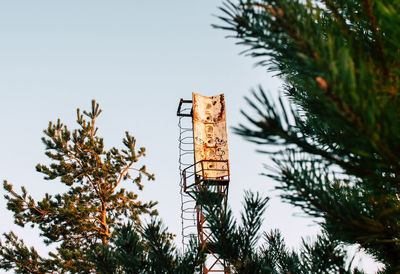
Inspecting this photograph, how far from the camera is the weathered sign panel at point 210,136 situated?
14281 mm

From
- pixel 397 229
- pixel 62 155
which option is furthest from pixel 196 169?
pixel 397 229

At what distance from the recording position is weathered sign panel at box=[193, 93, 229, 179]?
14.3 meters

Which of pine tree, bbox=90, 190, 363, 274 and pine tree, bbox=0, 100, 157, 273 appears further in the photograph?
pine tree, bbox=0, 100, 157, 273

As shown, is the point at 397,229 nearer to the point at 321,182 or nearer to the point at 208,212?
the point at 321,182

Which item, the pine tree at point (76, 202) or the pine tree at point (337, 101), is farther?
the pine tree at point (76, 202)

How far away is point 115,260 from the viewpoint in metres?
2.04

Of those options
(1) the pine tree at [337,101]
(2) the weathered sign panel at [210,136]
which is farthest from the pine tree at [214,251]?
(2) the weathered sign panel at [210,136]

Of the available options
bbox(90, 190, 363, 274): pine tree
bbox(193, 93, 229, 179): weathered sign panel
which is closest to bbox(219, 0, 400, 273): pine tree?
bbox(90, 190, 363, 274): pine tree

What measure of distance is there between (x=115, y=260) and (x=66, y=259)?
55.2 feet

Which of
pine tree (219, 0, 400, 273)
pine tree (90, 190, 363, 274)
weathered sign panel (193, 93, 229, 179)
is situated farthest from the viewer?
weathered sign panel (193, 93, 229, 179)

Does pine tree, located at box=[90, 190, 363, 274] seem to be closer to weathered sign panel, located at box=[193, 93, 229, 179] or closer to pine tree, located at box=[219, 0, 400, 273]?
pine tree, located at box=[219, 0, 400, 273]

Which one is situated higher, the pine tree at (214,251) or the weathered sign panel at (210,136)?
the weathered sign panel at (210,136)

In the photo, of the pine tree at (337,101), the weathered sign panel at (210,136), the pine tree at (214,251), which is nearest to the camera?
the pine tree at (337,101)

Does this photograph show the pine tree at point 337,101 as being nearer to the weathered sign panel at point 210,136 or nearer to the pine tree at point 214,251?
the pine tree at point 214,251
